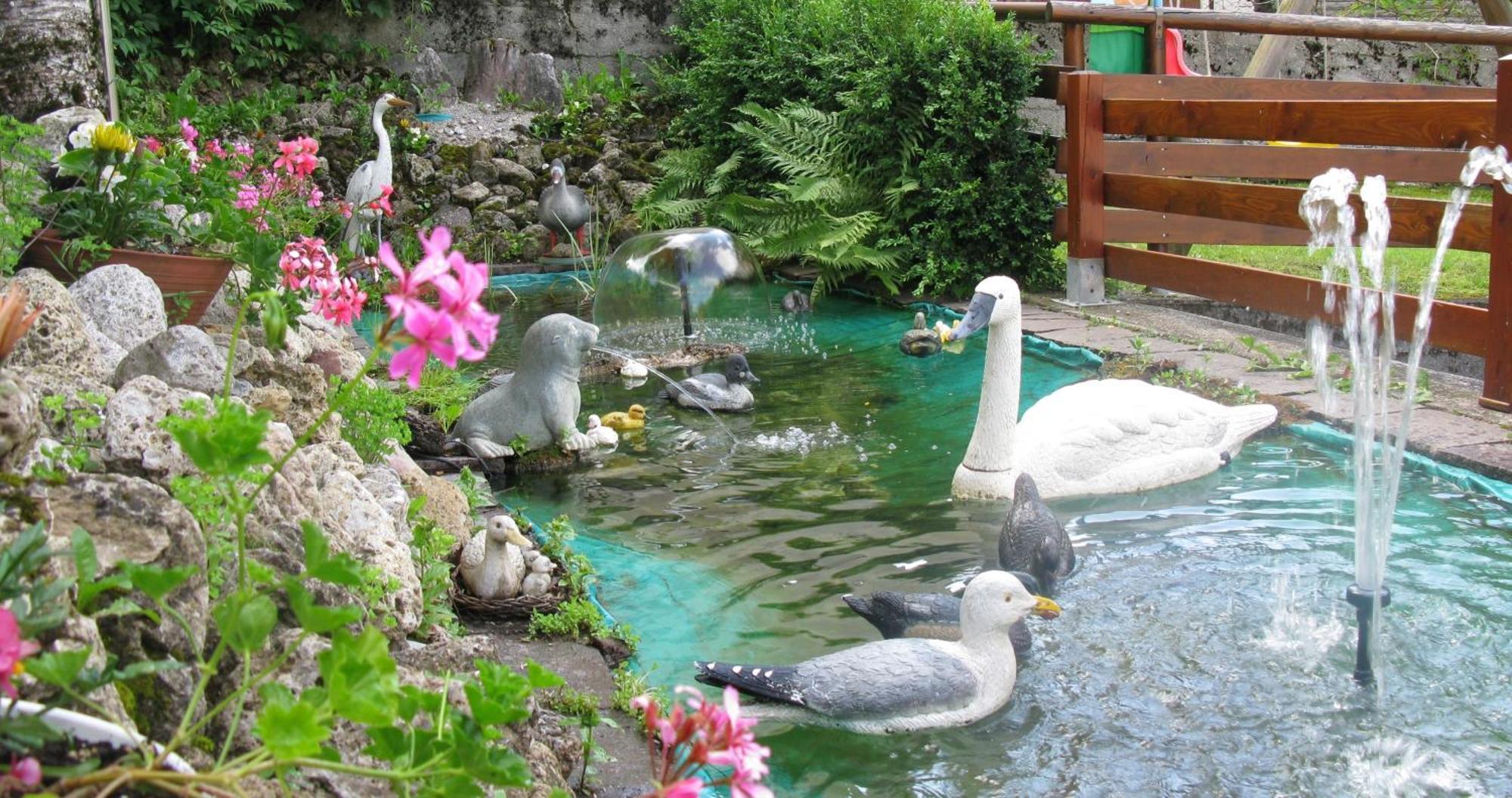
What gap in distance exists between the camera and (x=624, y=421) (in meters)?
7.07

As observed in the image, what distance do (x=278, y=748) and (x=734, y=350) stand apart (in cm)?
761

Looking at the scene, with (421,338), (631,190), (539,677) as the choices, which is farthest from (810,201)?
(421,338)

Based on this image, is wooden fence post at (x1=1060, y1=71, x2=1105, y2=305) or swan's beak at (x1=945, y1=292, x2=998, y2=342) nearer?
swan's beak at (x1=945, y1=292, x2=998, y2=342)

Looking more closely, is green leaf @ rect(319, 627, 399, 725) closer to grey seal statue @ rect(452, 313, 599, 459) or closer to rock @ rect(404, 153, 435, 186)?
grey seal statue @ rect(452, 313, 599, 459)

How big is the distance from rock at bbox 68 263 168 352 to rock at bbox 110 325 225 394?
1.90ft

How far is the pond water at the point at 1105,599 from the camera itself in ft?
11.2

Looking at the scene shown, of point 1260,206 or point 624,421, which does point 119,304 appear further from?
point 1260,206

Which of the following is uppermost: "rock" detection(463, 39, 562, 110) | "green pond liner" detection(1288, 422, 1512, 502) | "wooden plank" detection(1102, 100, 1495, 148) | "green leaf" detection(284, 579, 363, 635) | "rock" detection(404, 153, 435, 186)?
"rock" detection(463, 39, 562, 110)

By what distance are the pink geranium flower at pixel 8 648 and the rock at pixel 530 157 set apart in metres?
12.2

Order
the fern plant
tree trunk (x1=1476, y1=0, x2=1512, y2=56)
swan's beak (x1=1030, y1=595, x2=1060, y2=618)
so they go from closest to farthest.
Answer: swan's beak (x1=1030, y1=595, x2=1060, y2=618)
the fern plant
tree trunk (x1=1476, y1=0, x2=1512, y2=56)

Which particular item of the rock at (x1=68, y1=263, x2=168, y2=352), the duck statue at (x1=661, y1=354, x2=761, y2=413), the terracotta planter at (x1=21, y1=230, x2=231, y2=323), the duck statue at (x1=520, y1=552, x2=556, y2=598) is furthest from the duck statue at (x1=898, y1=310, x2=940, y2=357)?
the rock at (x1=68, y1=263, x2=168, y2=352)

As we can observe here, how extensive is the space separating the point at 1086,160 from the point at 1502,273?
3.53m

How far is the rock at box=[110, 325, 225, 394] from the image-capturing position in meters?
3.15

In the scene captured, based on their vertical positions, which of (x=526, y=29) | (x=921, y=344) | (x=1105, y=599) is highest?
(x=526, y=29)
